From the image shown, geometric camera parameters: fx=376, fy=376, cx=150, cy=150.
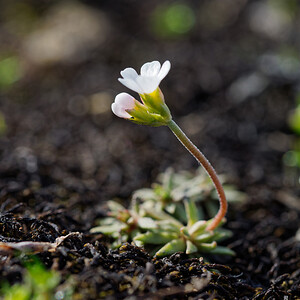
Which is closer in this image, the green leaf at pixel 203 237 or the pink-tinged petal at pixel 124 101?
the pink-tinged petal at pixel 124 101

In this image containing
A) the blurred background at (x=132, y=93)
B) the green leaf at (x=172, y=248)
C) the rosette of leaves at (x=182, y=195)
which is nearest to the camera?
the green leaf at (x=172, y=248)

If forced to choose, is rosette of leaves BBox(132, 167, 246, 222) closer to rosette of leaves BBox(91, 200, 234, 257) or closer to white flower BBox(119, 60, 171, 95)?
rosette of leaves BBox(91, 200, 234, 257)

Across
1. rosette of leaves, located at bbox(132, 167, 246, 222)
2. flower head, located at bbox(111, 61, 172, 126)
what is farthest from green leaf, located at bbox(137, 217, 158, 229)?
flower head, located at bbox(111, 61, 172, 126)

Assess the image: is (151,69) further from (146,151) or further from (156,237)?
(146,151)

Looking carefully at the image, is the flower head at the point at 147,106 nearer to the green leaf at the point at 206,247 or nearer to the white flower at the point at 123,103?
the white flower at the point at 123,103

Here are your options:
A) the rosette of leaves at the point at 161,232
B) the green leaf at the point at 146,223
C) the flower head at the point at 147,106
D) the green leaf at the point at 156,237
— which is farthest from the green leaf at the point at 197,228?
the flower head at the point at 147,106

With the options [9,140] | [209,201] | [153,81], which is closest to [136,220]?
[209,201]

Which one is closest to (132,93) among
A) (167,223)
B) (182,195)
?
(182,195)
